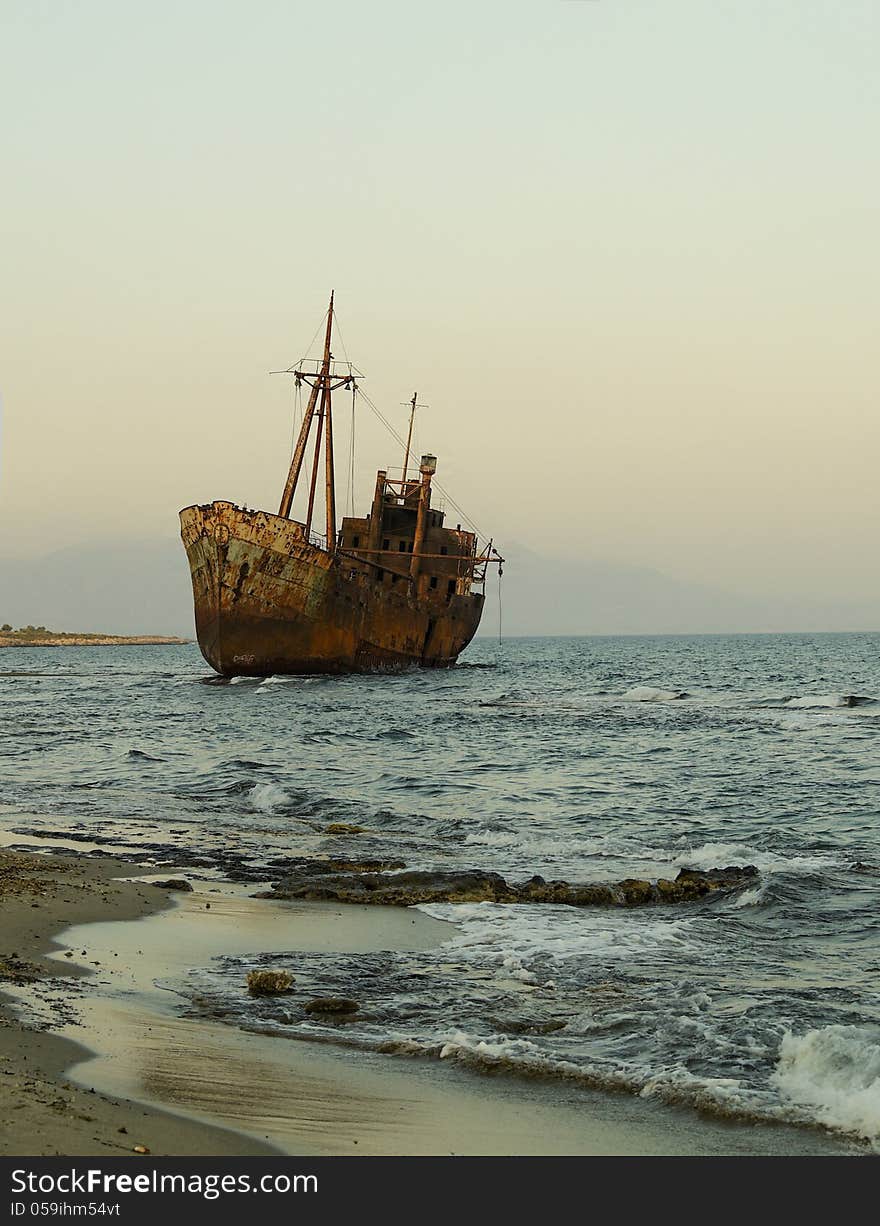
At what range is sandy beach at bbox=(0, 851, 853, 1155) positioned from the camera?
217 inches

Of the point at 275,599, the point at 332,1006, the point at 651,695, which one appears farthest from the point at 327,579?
the point at 332,1006

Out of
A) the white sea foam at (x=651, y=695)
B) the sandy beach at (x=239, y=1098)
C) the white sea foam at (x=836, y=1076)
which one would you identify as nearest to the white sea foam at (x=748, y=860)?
the white sea foam at (x=836, y=1076)

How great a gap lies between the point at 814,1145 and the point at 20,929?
6.74 meters

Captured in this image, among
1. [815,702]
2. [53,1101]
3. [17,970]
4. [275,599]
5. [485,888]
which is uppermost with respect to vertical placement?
[275,599]

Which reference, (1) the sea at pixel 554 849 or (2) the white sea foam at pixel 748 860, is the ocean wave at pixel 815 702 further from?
(2) the white sea foam at pixel 748 860

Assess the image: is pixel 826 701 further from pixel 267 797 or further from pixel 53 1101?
pixel 53 1101

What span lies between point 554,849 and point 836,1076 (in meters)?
9.23

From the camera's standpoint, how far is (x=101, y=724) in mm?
35688

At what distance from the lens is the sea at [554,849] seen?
749cm

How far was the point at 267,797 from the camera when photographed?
20.1m

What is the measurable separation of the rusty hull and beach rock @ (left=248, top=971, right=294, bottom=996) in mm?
40734

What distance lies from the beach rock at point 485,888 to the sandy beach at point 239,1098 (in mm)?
3269
